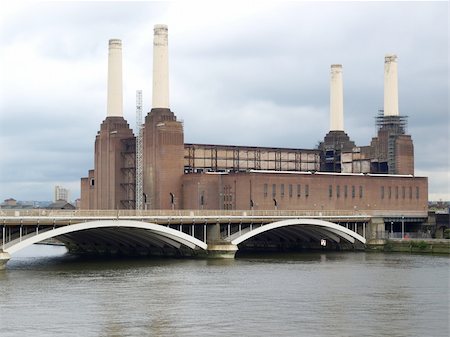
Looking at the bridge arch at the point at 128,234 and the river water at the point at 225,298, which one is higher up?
the bridge arch at the point at 128,234

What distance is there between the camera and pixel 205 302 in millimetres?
57875

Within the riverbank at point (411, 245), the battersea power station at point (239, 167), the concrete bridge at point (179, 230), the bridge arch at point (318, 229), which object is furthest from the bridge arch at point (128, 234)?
the riverbank at point (411, 245)

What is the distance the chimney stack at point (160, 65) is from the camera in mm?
112562

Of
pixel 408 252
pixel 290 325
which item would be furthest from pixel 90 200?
pixel 290 325

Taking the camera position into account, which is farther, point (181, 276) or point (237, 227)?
point (237, 227)

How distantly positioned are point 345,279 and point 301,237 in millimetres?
38502

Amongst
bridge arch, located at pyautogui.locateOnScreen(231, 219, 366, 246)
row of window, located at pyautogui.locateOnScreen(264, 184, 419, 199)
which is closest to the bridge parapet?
bridge arch, located at pyautogui.locateOnScreen(231, 219, 366, 246)

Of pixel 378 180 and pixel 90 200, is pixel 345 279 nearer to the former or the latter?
pixel 378 180

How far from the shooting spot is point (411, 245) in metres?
104

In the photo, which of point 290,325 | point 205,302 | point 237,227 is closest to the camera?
point 290,325

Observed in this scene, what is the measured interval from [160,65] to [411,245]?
1370 inches

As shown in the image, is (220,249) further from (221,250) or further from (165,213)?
(165,213)

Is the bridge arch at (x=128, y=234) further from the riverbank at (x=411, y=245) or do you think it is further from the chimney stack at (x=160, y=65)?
the riverbank at (x=411, y=245)

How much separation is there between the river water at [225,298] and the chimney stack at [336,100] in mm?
52243
